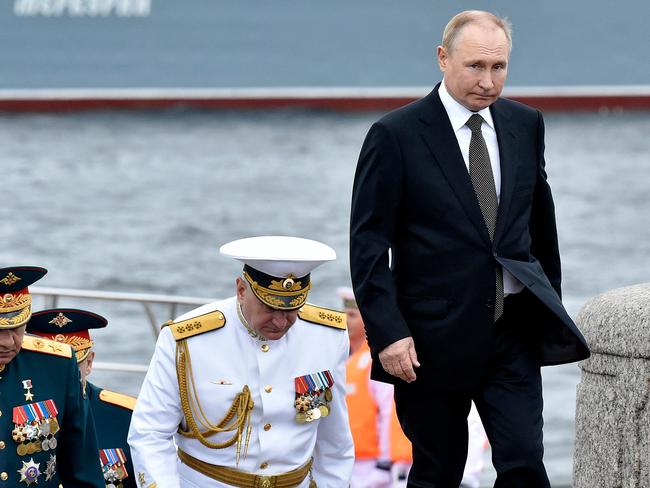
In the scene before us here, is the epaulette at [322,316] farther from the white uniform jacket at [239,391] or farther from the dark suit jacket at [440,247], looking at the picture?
the dark suit jacket at [440,247]

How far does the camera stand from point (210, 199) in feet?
114

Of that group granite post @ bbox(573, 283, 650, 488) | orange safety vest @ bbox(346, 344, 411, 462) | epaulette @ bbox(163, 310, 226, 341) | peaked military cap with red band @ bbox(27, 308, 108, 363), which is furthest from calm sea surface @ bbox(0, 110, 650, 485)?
epaulette @ bbox(163, 310, 226, 341)

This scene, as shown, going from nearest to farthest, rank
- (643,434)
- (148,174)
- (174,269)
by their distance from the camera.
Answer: (643,434) → (174,269) → (148,174)

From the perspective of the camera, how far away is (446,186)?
144 inches

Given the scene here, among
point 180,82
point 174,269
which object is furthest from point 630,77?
point 174,269

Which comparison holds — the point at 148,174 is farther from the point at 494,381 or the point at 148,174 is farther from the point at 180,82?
the point at 494,381

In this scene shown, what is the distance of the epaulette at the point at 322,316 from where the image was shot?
386 cm

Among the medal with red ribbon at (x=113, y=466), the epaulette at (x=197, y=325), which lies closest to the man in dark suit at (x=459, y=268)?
the epaulette at (x=197, y=325)

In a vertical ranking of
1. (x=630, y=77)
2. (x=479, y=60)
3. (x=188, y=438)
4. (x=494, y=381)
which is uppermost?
(x=479, y=60)

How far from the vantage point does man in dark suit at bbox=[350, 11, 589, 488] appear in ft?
11.8

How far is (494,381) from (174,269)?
22.6m

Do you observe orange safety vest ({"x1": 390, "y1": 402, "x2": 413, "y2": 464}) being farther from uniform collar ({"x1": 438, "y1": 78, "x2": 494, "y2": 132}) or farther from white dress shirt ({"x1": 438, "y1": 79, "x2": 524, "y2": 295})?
uniform collar ({"x1": 438, "y1": 78, "x2": 494, "y2": 132})

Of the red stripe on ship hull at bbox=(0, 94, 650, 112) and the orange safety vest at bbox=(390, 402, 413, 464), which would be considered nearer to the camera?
the orange safety vest at bbox=(390, 402, 413, 464)

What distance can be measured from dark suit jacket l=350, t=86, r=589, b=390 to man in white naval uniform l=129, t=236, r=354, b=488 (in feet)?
0.57
